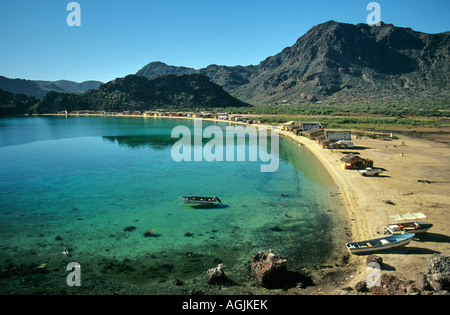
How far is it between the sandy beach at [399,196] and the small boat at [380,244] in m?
0.34

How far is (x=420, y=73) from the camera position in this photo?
160m

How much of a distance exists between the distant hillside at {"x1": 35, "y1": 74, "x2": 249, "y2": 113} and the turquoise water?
125997mm

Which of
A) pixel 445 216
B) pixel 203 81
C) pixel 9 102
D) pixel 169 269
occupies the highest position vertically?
pixel 203 81

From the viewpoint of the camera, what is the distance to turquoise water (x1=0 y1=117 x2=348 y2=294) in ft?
45.9

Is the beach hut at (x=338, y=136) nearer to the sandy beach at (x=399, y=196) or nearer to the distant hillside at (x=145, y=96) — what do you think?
the sandy beach at (x=399, y=196)

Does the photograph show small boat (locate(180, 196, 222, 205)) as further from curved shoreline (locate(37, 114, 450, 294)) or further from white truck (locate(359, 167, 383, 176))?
white truck (locate(359, 167, 383, 176))

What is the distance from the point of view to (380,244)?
47.1 ft

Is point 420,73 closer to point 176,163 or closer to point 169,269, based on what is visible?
point 176,163

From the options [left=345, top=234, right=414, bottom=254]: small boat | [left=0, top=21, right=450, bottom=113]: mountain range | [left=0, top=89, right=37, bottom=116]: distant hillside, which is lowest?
[left=345, top=234, right=414, bottom=254]: small boat

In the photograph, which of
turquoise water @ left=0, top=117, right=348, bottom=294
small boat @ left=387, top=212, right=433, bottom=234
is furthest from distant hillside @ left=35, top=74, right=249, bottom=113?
small boat @ left=387, top=212, right=433, bottom=234

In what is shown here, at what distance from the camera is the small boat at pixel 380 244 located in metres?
14.2

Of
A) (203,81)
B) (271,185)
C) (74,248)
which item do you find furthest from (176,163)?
(203,81)

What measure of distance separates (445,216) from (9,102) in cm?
18677

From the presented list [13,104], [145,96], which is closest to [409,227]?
[145,96]
